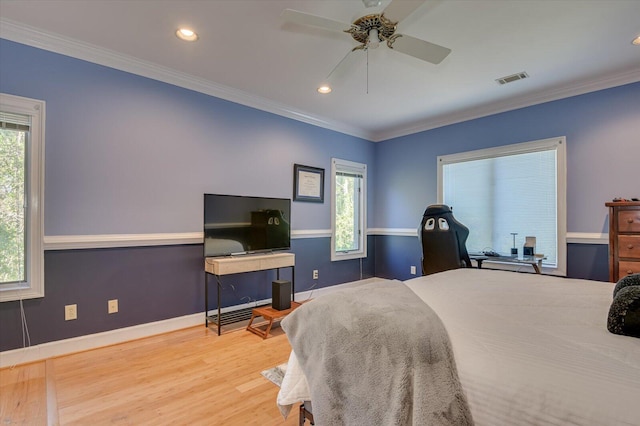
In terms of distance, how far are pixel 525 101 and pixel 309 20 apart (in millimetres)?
3109

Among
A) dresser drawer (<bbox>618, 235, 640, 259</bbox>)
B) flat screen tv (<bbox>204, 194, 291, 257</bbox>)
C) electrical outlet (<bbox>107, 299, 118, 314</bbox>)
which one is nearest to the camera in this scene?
dresser drawer (<bbox>618, 235, 640, 259</bbox>)

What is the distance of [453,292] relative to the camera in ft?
5.30

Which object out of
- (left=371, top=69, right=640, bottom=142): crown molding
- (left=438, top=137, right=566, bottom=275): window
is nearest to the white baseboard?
(left=438, top=137, right=566, bottom=275): window

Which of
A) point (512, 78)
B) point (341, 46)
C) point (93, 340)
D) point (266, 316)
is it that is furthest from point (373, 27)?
point (93, 340)

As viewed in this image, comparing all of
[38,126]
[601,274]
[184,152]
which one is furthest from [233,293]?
[601,274]

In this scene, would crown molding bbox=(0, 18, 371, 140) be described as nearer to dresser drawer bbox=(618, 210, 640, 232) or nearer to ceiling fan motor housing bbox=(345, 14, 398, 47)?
ceiling fan motor housing bbox=(345, 14, 398, 47)

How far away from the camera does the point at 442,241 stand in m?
3.13

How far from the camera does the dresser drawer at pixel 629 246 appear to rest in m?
2.57

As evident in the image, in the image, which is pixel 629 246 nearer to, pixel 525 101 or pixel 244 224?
pixel 525 101

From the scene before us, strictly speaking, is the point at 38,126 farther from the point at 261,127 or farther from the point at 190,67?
the point at 261,127

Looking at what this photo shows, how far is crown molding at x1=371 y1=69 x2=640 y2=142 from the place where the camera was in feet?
10.1

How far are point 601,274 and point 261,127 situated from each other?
13.5 feet

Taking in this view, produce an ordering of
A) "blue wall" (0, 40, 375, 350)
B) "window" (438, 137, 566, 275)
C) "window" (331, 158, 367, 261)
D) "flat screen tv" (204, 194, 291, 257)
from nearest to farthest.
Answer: "blue wall" (0, 40, 375, 350) < "flat screen tv" (204, 194, 291, 257) < "window" (438, 137, 566, 275) < "window" (331, 158, 367, 261)

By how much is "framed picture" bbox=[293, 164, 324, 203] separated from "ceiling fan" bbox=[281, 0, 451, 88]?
220 centimetres
